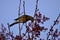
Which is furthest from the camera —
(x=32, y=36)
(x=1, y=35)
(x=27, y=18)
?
(x=1, y=35)

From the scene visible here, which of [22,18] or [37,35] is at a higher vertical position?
[22,18]

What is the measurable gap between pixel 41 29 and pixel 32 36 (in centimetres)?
6

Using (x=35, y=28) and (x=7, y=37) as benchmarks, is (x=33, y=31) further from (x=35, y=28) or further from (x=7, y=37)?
(x=7, y=37)

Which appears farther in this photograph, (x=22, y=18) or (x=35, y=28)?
(x=35, y=28)

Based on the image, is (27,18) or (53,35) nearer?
(27,18)

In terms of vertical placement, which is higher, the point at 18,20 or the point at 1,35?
the point at 18,20

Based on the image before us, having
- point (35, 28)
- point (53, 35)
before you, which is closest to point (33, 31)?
point (35, 28)

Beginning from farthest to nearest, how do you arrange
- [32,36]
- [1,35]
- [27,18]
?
[1,35] < [32,36] < [27,18]

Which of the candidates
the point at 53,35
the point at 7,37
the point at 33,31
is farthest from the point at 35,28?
the point at 7,37

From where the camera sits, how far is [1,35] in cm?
76

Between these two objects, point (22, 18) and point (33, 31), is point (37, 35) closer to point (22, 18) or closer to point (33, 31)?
point (33, 31)

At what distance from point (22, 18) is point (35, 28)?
0.65ft

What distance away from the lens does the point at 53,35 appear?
0.72 meters

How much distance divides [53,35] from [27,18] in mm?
309
